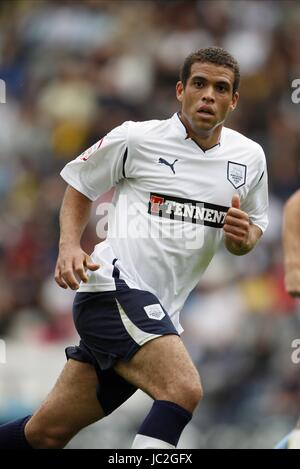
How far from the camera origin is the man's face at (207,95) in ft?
19.6

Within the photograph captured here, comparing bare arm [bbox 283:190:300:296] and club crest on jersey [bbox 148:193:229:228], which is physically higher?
club crest on jersey [bbox 148:193:229:228]

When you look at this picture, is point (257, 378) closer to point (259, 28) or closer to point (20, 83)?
point (259, 28)

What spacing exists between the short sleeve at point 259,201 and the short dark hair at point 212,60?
19.5 inches

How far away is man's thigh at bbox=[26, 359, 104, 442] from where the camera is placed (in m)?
6.11

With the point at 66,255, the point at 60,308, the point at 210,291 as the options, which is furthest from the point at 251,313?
the point at 66,255

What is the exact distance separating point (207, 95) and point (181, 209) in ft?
2.04

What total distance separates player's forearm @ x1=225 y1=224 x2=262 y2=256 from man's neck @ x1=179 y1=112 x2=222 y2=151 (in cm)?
51

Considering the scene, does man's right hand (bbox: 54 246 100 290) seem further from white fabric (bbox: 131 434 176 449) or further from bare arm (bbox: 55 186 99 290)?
white fabric (bbox: 131 434 176 449)

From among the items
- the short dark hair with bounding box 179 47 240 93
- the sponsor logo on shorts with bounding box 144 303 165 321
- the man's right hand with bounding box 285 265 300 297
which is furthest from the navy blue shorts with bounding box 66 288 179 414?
the short dark hair with bounding box 179 47 240 93

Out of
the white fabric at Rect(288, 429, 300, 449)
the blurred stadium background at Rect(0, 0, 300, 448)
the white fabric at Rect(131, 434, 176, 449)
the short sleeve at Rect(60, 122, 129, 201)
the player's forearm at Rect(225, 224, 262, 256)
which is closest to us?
the white fabric at Rect(131, 434, 176, 449)

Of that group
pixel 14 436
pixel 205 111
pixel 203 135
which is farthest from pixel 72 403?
pixel 205 111

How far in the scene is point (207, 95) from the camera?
5.97 metres

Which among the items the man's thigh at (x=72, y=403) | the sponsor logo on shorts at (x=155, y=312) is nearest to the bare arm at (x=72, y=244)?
the sponsor logo on shorts at (x=155, y=312)

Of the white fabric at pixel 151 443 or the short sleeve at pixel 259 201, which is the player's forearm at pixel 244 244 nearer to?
the short sleeve at pixel 259 201
